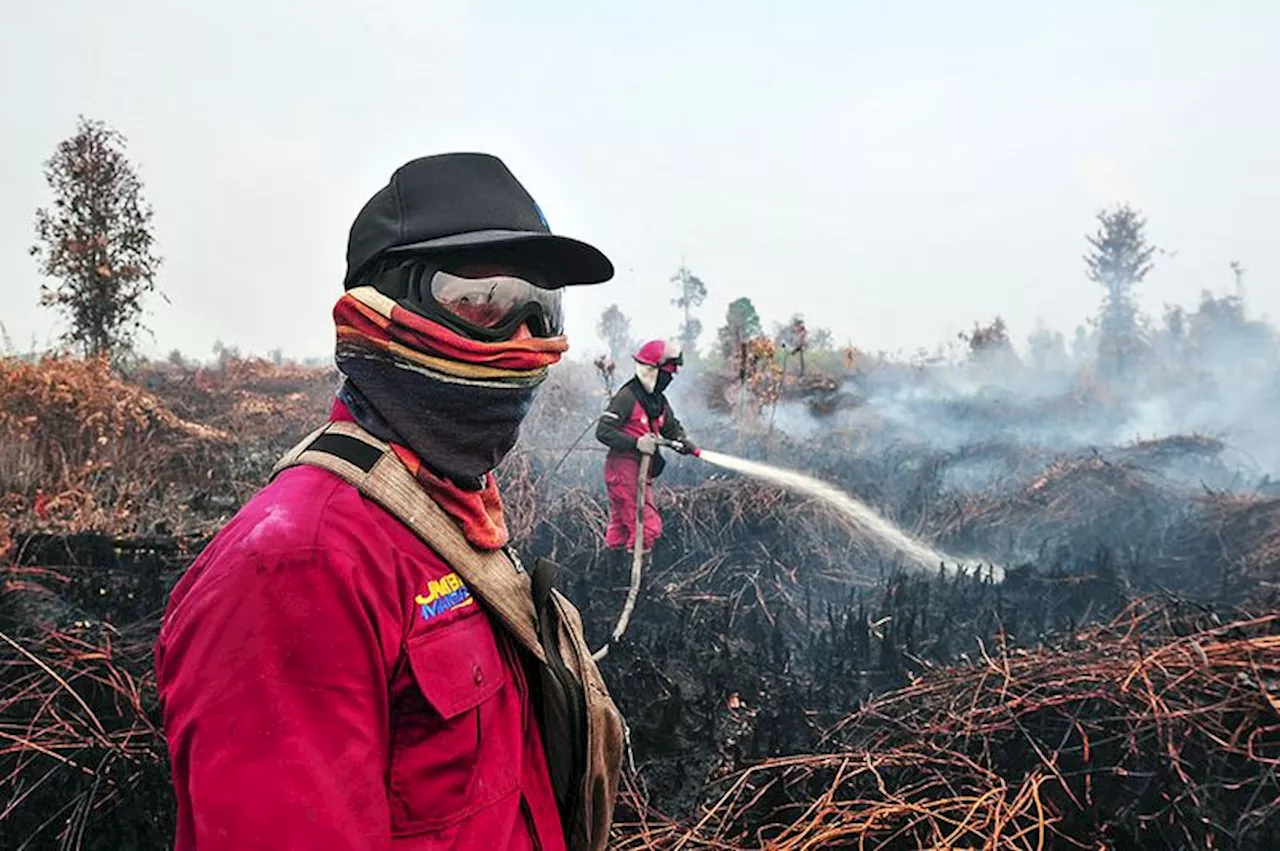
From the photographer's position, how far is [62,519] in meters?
7.61

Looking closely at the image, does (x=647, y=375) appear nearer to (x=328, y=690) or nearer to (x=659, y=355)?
(x=659, y=355)

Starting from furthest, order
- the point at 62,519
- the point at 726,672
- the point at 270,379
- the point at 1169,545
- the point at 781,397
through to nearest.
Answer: the point at 270,379
the point at 781,397
the point at 1169,545
the point at 62,519
the point at 726,672

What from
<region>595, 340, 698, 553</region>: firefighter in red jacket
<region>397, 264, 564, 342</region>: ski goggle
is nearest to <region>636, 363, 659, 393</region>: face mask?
<region>595, 340, 698, 553</region>: firefighter in red jacket

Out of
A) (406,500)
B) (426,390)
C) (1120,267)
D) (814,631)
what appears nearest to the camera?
(406,500)

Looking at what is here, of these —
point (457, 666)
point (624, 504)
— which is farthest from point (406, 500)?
point (624, 504)

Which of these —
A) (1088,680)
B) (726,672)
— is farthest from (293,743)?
(726,672)

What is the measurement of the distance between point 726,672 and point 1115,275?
1597 inches

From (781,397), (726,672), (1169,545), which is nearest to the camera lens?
(726,672)

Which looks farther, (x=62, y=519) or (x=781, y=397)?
(x=781, y=397)

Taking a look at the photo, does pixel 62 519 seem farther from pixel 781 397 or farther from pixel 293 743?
pixel 781 397

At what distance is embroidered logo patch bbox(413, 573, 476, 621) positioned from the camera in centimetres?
126

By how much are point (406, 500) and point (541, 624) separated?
0.40m

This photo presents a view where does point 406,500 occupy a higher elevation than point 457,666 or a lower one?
higher

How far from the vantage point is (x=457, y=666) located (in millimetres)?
1258
